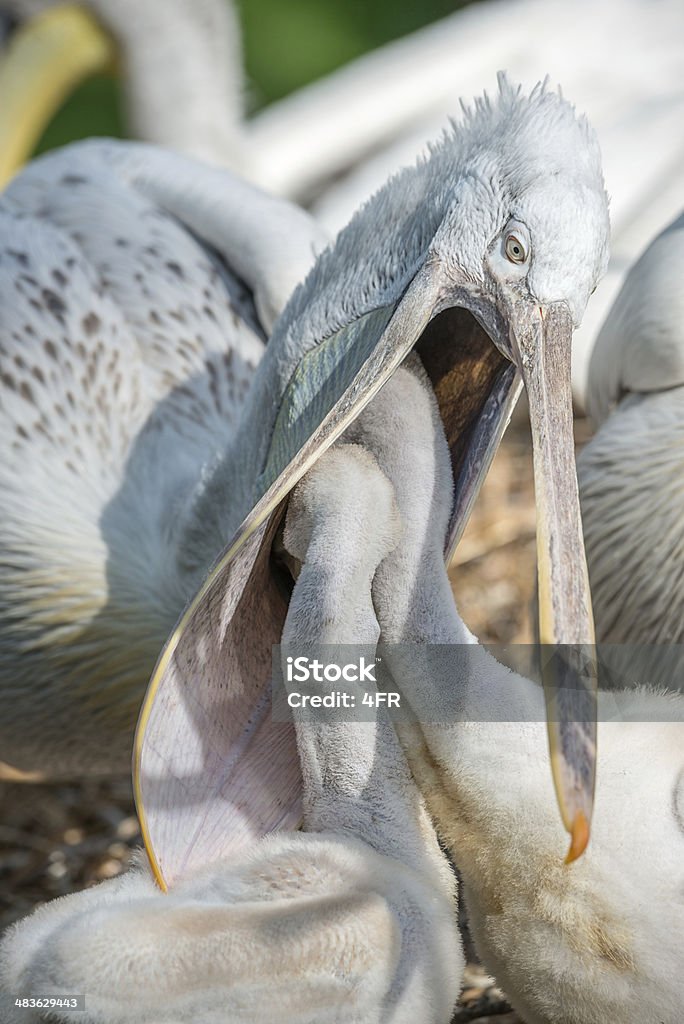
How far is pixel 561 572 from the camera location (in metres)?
1.10

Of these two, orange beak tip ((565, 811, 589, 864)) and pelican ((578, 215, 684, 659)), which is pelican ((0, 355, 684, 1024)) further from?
pelican ((578, 215, 684, 659))

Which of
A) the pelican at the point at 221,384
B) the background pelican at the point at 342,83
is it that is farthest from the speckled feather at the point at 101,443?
the background pelican at the point at 342,83

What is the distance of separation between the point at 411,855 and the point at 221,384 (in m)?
0.75

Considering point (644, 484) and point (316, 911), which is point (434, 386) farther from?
point (316, 911)

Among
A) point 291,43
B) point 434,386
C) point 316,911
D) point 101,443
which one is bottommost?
point 316,911

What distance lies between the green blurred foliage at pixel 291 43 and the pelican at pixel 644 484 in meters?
3.24

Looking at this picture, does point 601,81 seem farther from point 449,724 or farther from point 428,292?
point 449,724

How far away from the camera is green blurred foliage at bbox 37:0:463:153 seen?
15.6 ft

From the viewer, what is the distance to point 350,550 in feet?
4.03

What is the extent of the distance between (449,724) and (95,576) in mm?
557

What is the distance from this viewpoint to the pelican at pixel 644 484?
5.20 ft

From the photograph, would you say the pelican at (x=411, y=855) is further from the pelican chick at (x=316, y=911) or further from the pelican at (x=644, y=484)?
the pelican at (x=644, y=484)

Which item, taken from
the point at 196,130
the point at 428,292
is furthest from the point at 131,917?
the point at 196,130

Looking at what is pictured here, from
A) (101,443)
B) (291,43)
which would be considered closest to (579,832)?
(101,443)
